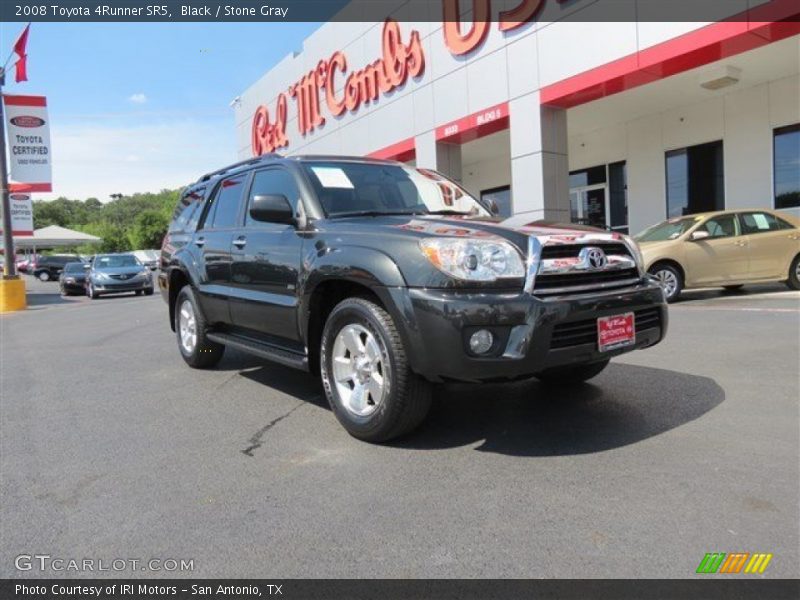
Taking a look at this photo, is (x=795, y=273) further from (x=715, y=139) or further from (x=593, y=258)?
(x=593, y=258)

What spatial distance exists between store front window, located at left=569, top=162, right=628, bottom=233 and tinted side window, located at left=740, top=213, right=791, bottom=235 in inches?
252

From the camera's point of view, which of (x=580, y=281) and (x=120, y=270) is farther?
(x=120, y=270)

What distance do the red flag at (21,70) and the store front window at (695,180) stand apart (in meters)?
16.8

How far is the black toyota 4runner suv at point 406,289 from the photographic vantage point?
10.5 ft

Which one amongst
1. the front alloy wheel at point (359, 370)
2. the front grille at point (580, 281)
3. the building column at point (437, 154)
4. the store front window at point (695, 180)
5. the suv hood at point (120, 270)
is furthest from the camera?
the suv hood at point (120, 270)

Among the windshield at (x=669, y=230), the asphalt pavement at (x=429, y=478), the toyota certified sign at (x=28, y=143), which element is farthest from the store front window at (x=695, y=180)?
the toyota certified sign at (x=28, y=143)

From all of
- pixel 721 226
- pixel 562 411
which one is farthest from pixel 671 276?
pixel 562 411

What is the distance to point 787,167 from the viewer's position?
13.4m

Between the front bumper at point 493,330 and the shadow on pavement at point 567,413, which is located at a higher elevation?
the front bumper at point 493,330

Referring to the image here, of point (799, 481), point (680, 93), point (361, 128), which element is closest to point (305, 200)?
point (799, 481)

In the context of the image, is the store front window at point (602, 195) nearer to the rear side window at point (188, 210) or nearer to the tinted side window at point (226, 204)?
the rear side window at point (188, 210)

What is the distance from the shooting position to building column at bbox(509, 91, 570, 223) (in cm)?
1320

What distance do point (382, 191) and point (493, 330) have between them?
1848mm
